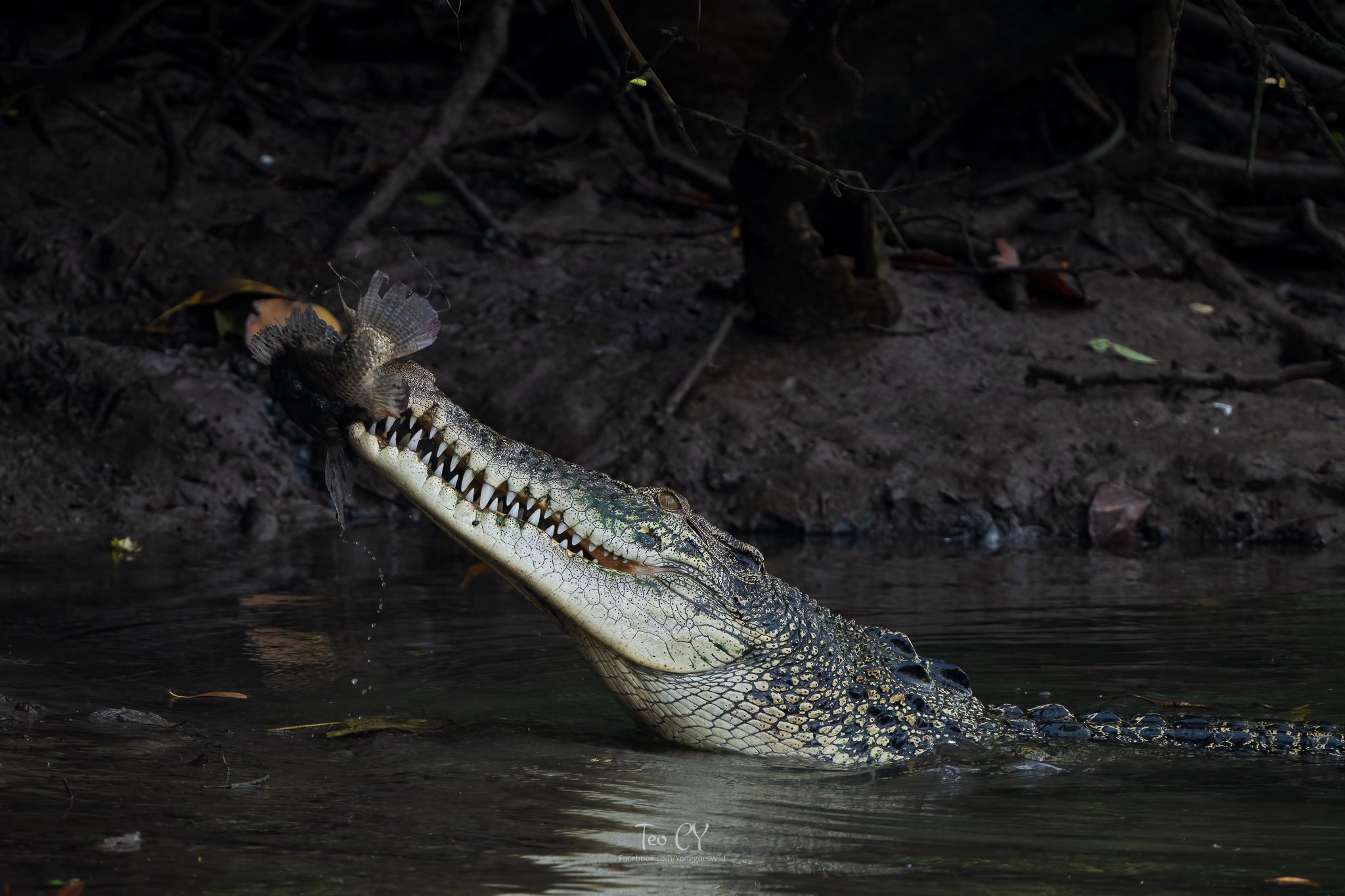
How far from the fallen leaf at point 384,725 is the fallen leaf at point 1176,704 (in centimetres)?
207

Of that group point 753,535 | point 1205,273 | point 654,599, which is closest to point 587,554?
point 654,599

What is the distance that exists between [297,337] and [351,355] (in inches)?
5.5

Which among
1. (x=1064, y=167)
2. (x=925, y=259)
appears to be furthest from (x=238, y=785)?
(x=1064, y=167)

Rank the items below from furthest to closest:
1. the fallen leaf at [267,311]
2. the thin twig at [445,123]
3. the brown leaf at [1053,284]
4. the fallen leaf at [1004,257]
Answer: the thin twig at [445,123] < the fallen leaf at [1004,257] < the brown leaf at [1053,284] < the fallen leaf at [267,311]

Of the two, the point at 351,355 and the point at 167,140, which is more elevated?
the point at 167,140

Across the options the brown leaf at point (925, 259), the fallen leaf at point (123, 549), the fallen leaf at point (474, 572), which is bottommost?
the fallen leaf at point (123, 549)

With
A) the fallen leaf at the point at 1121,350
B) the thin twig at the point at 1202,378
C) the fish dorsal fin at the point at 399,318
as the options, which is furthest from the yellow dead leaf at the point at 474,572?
the fallen leaf at the point at 1121,350

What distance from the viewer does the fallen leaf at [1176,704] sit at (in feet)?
15.1

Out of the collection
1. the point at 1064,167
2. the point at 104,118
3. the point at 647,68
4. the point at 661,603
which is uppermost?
the point at 1064,167

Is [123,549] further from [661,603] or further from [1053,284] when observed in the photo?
[1053,284]

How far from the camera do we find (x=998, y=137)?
35.0ft

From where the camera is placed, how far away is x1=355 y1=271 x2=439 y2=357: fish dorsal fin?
11.3 feet

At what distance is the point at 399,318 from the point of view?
348 cm

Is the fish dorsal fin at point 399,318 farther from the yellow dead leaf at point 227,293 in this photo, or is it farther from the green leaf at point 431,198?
the green leaf at point 431,198
